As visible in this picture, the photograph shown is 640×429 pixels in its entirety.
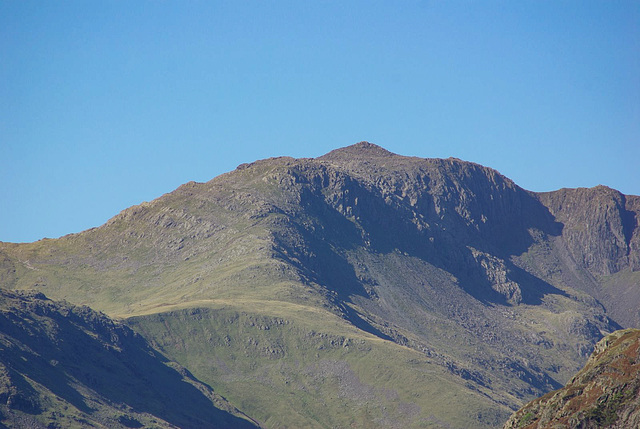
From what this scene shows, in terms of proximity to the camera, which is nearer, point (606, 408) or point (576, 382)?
point (606, 408)

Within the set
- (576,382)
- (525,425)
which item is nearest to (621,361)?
(576,382)

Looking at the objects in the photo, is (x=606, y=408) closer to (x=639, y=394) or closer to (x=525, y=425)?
(x=639, y=394)

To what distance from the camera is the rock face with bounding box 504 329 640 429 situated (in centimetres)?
14862

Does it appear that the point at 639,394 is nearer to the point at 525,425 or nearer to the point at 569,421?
the point at 569,421

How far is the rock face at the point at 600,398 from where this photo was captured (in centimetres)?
14862

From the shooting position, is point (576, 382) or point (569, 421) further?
point (576, 382)

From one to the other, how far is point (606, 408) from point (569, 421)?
19.9 ft

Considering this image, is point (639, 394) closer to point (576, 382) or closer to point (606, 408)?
point (606, 408)

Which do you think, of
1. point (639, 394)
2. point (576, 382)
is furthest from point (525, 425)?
point (639, 394)

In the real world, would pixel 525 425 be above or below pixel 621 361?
below

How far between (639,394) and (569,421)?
11550 millimetres

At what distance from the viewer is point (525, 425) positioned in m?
165

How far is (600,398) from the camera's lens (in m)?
152

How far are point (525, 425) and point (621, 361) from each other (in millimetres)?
19967
